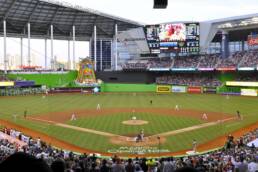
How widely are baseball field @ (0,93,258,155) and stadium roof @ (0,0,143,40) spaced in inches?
1220

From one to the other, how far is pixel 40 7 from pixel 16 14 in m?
6.40

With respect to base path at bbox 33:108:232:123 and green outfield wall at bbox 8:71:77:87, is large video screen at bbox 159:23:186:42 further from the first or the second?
base path at bbox 33:108:232:123

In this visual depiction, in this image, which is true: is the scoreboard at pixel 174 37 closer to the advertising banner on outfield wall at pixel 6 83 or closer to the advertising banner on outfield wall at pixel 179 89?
the advertising banner on outfield wall at pixel 179 89

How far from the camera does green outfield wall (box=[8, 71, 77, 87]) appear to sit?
274ft

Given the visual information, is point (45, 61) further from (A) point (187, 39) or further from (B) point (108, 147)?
(B) point (108, 147)

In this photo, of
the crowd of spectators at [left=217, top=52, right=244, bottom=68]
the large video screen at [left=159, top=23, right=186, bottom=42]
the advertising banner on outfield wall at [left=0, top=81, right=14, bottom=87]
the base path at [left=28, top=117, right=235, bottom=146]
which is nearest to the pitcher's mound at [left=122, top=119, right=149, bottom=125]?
the base path at [left=28, top=117, right=235, bottom=146]

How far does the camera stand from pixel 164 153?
2611 centimetres

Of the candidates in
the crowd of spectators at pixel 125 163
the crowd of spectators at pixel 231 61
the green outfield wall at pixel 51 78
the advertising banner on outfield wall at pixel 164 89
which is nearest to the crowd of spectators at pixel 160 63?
the advertising banner on outfield wall at pixel 164 89

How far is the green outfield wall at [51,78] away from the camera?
3290 inches

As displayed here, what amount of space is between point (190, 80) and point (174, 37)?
1304 centimetres

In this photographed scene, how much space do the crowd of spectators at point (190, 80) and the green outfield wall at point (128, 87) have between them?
3963mm

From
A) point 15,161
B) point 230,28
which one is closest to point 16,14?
point 230,28

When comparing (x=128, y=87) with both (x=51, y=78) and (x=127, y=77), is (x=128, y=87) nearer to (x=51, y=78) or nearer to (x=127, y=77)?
(x=127, y=77)

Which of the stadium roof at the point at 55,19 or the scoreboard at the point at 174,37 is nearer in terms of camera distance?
the scoreboard at the point at 174,37
